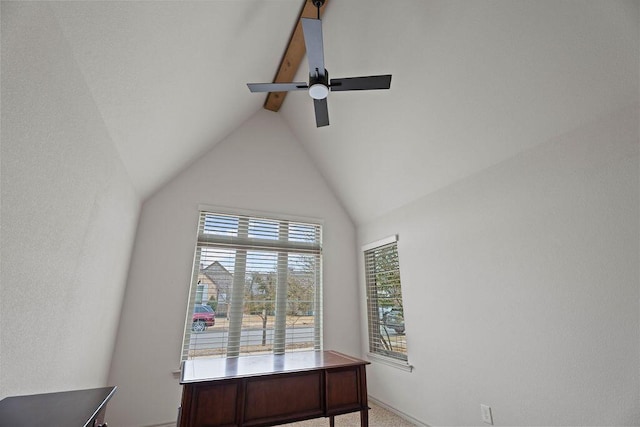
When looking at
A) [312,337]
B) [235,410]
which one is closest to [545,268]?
[235,410]

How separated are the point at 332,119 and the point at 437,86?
1.29m

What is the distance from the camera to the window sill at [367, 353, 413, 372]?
3061 mm

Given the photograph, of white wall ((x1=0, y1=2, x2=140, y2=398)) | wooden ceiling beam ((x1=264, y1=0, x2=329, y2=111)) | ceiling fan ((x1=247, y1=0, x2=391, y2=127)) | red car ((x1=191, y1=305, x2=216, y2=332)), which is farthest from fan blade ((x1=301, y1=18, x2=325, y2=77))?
red car ((x1=191, y1=305, x2=216, y2=332))

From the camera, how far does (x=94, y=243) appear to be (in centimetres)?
184

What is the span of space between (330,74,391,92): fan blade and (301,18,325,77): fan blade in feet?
0.50

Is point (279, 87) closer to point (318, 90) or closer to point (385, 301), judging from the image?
point (318, 90)

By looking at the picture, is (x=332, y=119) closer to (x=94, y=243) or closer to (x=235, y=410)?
(x=94, y=243)

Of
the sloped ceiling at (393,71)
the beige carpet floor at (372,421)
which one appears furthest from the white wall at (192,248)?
the beige carpet floor at (372,421)

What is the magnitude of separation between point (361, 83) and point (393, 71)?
67 cm

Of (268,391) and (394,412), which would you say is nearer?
(268,391)

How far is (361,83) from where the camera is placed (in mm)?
1967

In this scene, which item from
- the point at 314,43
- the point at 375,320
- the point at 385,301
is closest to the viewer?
the point at 314,43

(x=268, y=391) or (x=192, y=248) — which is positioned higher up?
(x=192, y=248)

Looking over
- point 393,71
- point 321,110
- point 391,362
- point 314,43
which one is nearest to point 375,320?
point 391,362
